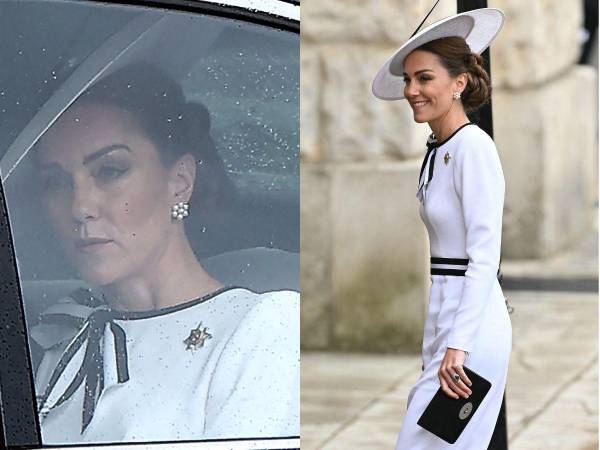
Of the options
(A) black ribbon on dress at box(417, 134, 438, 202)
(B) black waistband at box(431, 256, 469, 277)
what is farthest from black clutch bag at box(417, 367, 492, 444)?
(A) black ribbon on dress at box(417, 134, 438, 202)

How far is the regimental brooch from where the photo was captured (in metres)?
2.78

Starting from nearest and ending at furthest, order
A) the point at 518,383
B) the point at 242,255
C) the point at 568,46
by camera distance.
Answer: the point at 242,255, the point at 518,383, the point at 568,46

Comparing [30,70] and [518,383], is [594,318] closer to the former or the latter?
[518,383]

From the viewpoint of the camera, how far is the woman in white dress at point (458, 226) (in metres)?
3.23

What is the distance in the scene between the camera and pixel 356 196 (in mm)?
7773

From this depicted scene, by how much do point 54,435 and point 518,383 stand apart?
472 centimetres

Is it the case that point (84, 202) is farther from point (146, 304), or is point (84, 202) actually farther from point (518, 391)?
point (518, 391)

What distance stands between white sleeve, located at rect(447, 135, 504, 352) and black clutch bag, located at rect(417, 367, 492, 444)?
0.33 ft

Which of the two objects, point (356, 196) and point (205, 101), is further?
point (356, 196)

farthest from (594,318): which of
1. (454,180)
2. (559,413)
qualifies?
(454,180)

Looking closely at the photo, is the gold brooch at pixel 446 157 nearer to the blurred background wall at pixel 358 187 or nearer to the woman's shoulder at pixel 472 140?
the woman's shoulder at pixel 472 140

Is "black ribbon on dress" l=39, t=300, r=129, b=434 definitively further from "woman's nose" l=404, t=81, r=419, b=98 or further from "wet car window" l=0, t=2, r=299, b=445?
"woman's nose" l=404, t=81, r=419, b=98

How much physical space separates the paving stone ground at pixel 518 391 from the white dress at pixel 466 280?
8.10 ft

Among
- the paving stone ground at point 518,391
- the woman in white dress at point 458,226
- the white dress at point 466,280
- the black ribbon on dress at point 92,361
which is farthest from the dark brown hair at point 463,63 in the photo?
the paving stone ground at point 518,391
